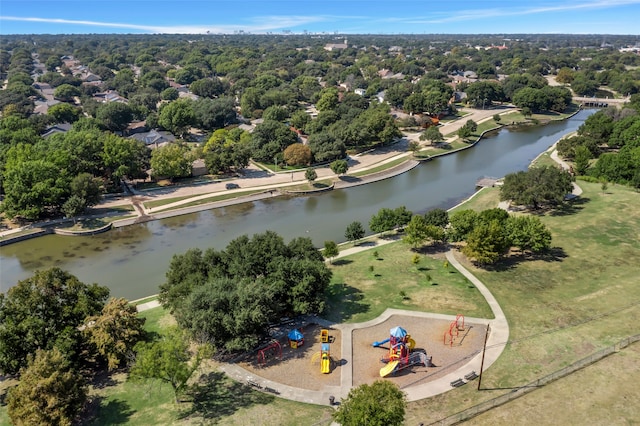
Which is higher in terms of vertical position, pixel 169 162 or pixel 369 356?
pixel 169 162

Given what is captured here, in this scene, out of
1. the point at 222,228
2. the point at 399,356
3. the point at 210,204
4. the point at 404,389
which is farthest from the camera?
the point at 210,204

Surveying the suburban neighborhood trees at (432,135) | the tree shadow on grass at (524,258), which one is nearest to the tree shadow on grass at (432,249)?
the tree shadow on grass at (524,258)

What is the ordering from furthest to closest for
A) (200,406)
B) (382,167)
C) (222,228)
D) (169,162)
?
(382,167), (169,162), (222,228), (200,406)

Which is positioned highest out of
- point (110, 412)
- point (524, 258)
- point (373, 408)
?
point (373, 408)

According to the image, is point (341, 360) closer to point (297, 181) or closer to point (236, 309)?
point (236, 309)

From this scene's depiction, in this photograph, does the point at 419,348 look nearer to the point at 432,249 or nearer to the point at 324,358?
the point at 324,358

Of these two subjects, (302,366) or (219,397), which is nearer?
(219,397)

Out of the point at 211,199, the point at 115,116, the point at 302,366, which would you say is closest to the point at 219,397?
the point at 302,366
